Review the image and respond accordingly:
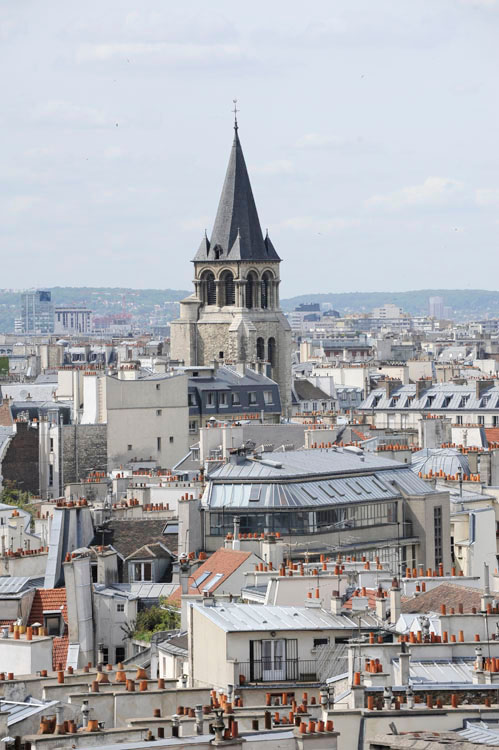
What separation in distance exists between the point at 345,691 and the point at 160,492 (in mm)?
30964

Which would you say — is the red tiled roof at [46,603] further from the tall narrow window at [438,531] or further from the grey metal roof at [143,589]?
the tall narrow window at [438,531]

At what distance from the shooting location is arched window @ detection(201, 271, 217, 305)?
128 meters

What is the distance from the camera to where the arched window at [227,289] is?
12738 centimetres

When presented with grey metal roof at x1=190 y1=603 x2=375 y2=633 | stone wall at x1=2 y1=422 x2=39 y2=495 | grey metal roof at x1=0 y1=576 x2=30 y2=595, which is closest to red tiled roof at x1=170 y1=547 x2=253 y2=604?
grey metal roof at x1=0 y1=576 x2=30 y2=595

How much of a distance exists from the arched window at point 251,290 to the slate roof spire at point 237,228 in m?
0.98

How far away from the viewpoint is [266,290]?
128375mm

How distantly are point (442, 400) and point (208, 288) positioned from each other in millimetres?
23450

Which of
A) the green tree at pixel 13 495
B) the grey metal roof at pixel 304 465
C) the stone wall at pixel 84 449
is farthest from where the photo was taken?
the stone wall at pixel 84 449

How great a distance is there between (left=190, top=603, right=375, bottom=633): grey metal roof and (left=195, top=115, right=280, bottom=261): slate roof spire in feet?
321

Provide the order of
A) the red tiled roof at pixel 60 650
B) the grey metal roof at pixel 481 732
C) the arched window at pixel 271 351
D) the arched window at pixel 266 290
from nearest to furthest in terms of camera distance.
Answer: the grey metal roof at pixel 481 732
the red tiled roof at pixel 60 650
the arched window at pixel 271 351
the arched window at pixel 266 290

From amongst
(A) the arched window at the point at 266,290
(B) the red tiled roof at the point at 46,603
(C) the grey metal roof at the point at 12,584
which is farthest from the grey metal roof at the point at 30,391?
(B) the red tiled roof at the point at 46,603

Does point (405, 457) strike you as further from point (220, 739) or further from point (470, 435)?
point (220, 739)

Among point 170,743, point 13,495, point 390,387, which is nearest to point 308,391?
point 390,387

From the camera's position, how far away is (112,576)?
42.8m
